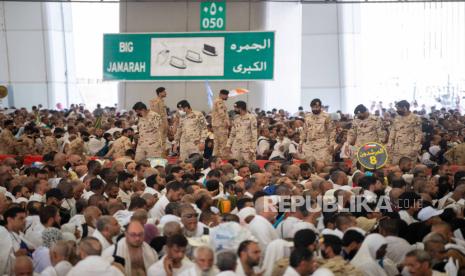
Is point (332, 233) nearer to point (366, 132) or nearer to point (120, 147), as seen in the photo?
point (366, 132)

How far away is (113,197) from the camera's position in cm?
1284

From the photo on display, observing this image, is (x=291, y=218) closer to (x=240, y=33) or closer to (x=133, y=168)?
(x=133, y=168)

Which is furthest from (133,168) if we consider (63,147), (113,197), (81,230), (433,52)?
(433,52)

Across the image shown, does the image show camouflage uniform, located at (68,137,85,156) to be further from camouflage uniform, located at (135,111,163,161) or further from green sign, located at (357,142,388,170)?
green sign, located at (357,142,388,170)

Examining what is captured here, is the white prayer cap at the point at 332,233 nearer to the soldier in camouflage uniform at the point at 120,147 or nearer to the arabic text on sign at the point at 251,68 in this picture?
the soldier in camouflage uniform at the point at 120,147

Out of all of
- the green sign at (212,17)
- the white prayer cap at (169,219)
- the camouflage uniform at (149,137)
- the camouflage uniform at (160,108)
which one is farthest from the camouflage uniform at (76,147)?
the white prayer cap at (169,219)

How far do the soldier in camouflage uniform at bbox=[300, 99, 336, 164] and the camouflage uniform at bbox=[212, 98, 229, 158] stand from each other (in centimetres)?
220

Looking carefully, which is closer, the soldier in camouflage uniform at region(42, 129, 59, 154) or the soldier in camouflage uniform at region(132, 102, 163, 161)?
the soldier in camouflage uniform at region(132, 102, 163, 161)

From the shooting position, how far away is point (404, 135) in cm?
1766

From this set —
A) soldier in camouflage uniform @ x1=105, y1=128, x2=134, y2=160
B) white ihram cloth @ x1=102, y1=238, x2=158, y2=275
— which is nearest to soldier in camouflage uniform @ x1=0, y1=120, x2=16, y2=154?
soldier in camouflage uniform @ x1=105, y1=128, x2=134, y2=160

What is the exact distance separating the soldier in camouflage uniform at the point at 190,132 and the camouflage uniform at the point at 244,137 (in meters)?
0.68

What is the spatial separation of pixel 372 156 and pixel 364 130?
2817 millimetres

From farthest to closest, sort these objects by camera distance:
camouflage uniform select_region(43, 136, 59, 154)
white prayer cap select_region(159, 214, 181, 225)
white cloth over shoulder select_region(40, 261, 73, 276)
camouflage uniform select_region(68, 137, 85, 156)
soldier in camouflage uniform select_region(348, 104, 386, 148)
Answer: camouflage uniform select_region(43, 136, 59, 154) < camouflage uniform select_region(68, 137, 85, 156) < soldier in camouflage uniform select_region(348, 104, 386, 148) < white prayer cap select_region(159, 214, 181, 225) < white cloth over shoulder select_region(40, 261, 73, 276)

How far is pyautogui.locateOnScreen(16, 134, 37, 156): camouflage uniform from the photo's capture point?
67.9ft
